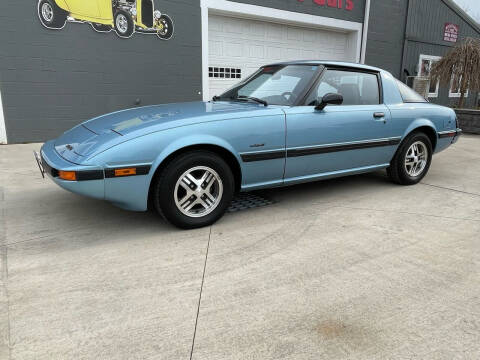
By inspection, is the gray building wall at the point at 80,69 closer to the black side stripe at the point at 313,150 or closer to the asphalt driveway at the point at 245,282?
the asphalt driveway at the point at 245,282

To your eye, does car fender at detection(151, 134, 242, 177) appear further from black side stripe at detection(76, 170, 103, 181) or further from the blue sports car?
black side stripe at detection(76, 170, 103, 181)

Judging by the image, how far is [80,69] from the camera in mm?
6898

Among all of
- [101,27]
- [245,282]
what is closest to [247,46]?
[101,27]

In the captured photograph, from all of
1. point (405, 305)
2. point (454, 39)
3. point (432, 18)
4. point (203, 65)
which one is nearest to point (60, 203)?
point (405, 305)

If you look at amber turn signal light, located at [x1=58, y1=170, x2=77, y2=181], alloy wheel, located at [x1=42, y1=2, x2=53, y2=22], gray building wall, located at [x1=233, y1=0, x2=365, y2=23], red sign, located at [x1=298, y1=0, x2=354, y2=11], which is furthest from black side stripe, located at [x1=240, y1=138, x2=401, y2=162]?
red sign, located at [x1=298, y1=0, x2=354, y2=11]

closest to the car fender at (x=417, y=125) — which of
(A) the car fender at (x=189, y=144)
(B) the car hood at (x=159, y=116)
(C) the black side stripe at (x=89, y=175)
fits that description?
(B) the car hood at (x=159, y=116)

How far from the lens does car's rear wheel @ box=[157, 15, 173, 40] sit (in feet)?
24.5

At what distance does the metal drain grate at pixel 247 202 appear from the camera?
12.4 ft

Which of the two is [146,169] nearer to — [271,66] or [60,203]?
[60,203]

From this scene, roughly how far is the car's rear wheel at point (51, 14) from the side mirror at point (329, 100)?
5.32 metres

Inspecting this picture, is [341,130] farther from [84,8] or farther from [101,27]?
[84,8]

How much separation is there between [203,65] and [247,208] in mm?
5240

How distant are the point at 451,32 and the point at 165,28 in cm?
1125

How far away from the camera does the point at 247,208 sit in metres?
3.75
